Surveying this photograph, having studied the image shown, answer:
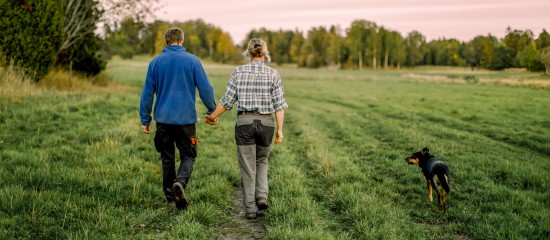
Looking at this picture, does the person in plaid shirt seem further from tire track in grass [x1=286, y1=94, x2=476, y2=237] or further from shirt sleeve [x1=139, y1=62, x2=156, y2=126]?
tire track in grass [x1=286, y1=94, x2=476, y2=237]

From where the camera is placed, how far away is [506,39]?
1183 cm

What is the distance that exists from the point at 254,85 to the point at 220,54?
112980 millimetres

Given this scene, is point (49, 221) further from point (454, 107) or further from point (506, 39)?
point (454, 107)

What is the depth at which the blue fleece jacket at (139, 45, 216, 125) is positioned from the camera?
17.5 ft

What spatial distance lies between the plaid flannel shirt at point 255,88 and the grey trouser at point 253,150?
0.15 metres

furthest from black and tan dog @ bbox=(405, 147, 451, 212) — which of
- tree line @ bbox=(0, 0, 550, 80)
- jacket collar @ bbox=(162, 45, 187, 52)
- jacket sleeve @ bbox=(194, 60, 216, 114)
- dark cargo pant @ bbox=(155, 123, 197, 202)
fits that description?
tree line @ bbox=(0, 0, 550, 80)

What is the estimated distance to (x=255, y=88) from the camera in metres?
5.15

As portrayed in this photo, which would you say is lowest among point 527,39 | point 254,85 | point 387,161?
point 387,161

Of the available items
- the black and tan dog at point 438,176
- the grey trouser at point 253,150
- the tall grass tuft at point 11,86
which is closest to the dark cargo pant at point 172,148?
the grey trouser at point 253,150

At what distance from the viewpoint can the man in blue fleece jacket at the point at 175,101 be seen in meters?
5.32

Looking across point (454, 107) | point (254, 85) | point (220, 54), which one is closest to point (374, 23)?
point (220, 54)

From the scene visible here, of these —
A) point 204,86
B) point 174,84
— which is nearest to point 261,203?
point 204,86

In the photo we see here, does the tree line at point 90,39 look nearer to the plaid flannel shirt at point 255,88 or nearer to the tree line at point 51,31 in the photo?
the tree line at point 51,31

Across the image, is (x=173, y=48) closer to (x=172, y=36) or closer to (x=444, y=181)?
(x=172, y=36)
